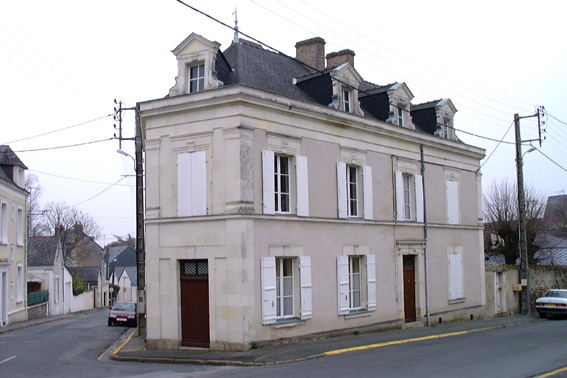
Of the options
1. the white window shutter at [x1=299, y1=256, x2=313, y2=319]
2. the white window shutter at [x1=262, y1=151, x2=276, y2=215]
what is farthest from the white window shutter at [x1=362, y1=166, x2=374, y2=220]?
the white window shutter at [x1=262, y1=151, x2=276, y2=215]

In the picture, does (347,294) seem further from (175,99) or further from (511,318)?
(511,318)

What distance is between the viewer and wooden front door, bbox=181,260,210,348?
54.4 feet

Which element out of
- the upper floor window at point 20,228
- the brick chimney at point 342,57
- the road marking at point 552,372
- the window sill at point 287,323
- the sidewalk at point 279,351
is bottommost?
the sidewalk at point 279,351

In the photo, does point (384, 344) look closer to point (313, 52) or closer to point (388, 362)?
point (388, 362)

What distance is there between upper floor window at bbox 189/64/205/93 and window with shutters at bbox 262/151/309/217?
292 cm

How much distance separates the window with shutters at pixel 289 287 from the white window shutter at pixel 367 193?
11.6 feet

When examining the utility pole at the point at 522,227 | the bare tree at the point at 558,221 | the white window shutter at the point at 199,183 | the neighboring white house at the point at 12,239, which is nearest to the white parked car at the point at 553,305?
the utility pole at the point at 522,227

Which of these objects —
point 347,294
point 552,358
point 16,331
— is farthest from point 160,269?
point 16,331

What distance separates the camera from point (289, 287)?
17406mm

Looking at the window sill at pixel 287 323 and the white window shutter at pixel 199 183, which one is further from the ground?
the white window shutter at pixel 199 183

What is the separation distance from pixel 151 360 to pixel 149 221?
13.1 feet

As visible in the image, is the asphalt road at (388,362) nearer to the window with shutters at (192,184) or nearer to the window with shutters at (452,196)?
the window with shutters at (192,184)

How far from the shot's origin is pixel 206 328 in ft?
54.1

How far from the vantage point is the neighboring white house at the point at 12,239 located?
3212 cm
